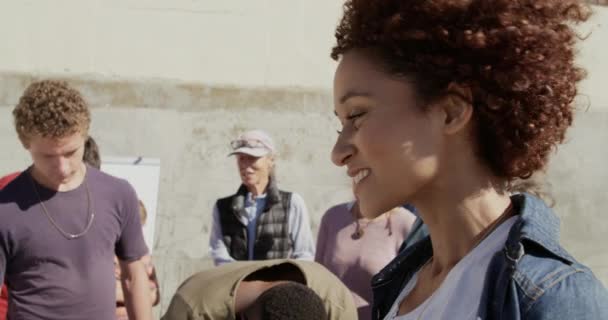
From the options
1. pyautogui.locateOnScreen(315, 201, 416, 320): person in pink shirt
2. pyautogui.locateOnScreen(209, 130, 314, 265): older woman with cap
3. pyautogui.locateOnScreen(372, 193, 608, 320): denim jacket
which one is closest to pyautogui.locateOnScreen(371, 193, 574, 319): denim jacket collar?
pyautogui.locateOnScreen(372, 193, 608, 320): denim jacket

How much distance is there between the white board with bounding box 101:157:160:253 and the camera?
20.2 ft

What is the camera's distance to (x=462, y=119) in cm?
161

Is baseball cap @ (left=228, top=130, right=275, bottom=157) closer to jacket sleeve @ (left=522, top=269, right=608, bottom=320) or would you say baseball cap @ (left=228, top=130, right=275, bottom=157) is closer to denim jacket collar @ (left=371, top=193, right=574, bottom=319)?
denim jacket collar @ (left=371, top=193, right=574, bottom=319)

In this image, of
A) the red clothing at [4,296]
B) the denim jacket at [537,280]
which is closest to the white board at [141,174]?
the red clothing at [4,296]

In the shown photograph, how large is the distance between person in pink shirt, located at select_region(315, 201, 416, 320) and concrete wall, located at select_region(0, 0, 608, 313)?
2234 millimetres

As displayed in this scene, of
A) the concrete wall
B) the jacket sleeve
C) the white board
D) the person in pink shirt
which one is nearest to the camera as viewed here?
the jacket sleeve

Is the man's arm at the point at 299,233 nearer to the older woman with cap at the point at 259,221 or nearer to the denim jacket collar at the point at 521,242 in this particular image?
the older woman with cap at the point at 259,221

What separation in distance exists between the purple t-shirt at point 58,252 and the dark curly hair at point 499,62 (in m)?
2.59

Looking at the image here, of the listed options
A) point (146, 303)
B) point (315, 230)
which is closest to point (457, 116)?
point (146, 303)

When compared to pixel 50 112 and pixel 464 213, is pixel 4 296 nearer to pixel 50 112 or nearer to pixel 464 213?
pixel 50 112

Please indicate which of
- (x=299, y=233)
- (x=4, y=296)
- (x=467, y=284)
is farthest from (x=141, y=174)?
(x=467, y=284)

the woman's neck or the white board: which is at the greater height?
the woman's neck

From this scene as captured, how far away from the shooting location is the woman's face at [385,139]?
162cm

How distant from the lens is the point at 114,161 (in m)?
6.22
